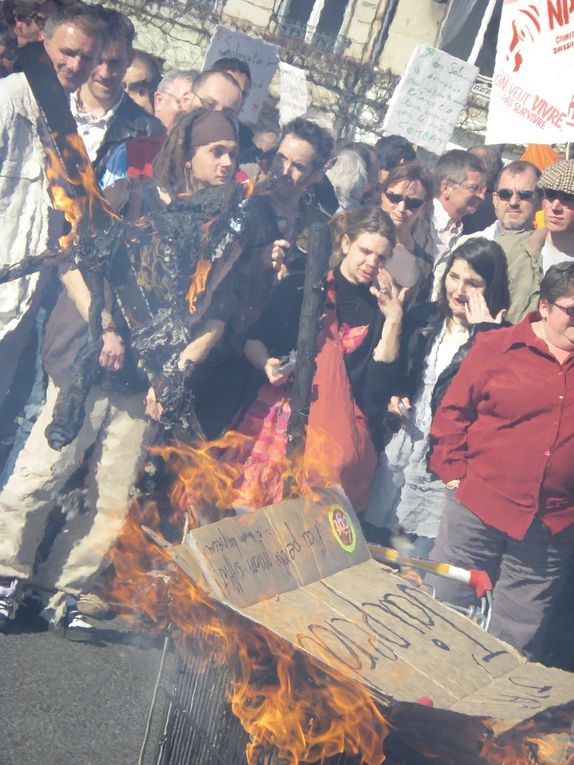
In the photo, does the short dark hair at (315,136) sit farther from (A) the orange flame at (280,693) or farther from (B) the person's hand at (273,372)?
(A) the orange flame at (280,693)

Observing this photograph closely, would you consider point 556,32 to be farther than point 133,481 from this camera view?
Yes

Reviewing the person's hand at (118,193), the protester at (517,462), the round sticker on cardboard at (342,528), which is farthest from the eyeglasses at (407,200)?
the round sticker on cardboard at (342,528)

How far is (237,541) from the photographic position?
10.0ft

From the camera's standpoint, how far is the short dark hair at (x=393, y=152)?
689 cm

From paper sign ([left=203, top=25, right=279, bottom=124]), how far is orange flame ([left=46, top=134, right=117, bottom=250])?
281 centimetres

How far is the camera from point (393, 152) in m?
6.94

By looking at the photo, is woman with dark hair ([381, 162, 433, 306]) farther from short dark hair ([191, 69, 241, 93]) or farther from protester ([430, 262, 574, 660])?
short dark hair ([191, 69, 241, 93])

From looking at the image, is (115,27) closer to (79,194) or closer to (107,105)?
(107,105)

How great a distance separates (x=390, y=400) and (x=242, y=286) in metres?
1.01

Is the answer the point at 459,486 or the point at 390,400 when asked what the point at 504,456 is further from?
the point at 390,400

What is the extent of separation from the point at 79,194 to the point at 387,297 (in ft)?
5.51

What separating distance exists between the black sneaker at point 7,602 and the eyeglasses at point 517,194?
3736 mm

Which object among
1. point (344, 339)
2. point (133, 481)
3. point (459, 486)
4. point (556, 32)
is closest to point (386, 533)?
point (459, 486)

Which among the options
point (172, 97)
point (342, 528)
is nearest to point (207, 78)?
point (172, 97)
